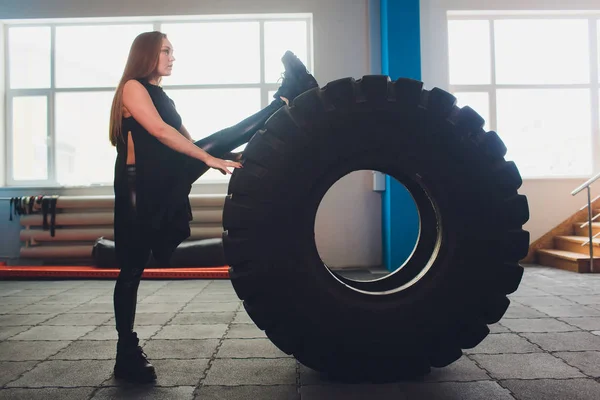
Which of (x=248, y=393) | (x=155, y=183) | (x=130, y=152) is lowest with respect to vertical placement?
(x=248, y=393)

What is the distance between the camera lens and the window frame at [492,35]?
5492 millimetres

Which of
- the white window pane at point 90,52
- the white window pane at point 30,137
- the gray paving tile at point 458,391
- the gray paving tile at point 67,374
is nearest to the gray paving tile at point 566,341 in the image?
the gray paving tile at point 458,391

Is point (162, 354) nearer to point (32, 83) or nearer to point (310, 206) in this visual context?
point (310, 206)

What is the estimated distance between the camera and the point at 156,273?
446 cm

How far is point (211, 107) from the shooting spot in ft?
19.3

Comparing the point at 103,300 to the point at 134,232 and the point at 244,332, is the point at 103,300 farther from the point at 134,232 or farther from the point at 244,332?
the point at 134,232

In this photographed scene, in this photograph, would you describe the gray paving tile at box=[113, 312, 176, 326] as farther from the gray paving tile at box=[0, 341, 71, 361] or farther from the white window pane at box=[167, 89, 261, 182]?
the white window pane at box=[167, 89, 261, 182]

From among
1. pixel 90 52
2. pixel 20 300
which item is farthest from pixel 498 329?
pixel 90 52

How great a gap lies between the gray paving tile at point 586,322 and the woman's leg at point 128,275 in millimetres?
2274

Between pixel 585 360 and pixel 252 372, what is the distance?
1.41m

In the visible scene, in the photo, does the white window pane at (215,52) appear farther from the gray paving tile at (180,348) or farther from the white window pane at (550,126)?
the gray paving tile at (180,348)

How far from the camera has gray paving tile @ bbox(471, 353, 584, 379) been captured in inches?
65.1

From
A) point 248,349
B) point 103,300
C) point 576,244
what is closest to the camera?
point 248,349

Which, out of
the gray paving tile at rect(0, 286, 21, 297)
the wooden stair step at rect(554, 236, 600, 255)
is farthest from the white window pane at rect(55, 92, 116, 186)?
the wooden stair step at rect(554, 236, 600, 255)
